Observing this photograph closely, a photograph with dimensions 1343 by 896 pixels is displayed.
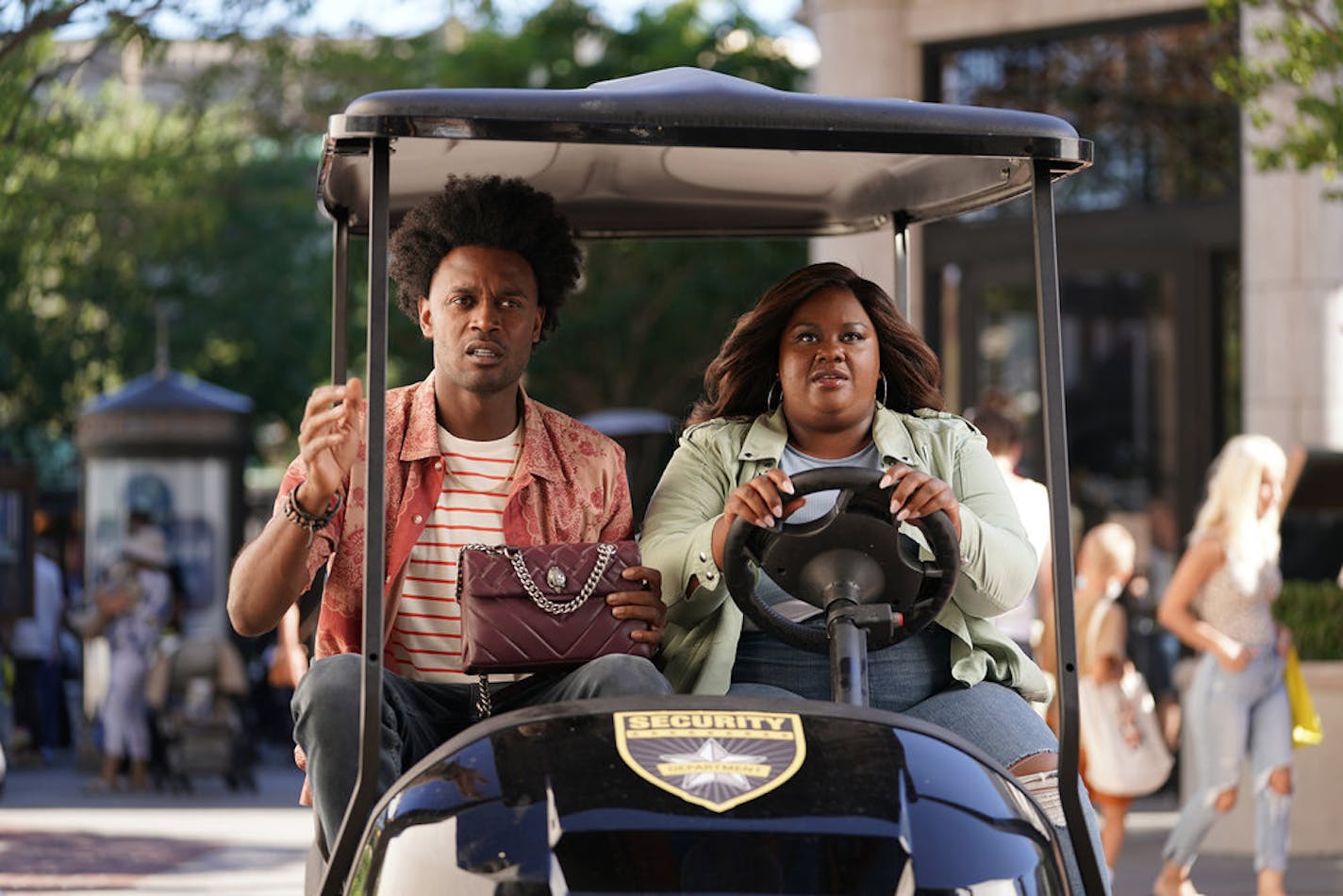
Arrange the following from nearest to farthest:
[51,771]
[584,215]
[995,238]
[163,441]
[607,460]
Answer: [607,460] < [584,215] < [995,238] < [51,771] < [163,441]

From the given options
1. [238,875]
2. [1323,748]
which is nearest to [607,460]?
[238,875]

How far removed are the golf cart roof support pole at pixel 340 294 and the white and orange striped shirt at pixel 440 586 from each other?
22.9 inches

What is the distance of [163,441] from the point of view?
17.0m

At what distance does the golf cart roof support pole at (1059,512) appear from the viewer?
3.48 meters

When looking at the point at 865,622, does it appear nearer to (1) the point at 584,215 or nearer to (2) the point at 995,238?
(1) the point at 584,215

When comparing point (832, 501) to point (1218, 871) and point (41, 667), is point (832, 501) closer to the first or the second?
point (1218, 871)

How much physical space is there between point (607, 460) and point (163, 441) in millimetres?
13216

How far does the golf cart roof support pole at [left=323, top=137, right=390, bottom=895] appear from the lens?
3312mm

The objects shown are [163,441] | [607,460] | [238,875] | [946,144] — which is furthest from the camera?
[163,441]

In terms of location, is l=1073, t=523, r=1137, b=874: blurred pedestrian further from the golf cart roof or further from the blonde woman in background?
the golf cart roof

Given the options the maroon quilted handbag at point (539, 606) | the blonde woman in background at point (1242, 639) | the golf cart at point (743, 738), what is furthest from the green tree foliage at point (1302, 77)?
the maroon quilted handbag at point (539, 606)

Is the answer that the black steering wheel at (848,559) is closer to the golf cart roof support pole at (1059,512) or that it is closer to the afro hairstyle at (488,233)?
the golf cart roof support pole at (1059,512)

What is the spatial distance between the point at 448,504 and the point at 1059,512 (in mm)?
1188

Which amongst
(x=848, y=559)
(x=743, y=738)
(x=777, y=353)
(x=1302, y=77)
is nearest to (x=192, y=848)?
(x=1302, y=77)
